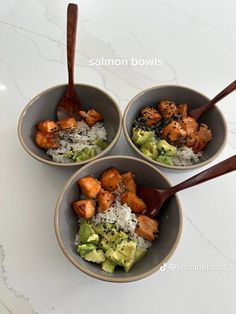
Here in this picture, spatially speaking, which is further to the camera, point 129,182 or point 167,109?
point 167,109

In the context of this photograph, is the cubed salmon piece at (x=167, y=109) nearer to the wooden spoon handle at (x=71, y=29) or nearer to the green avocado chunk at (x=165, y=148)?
the green avocado chunk at (x=165, y=148)

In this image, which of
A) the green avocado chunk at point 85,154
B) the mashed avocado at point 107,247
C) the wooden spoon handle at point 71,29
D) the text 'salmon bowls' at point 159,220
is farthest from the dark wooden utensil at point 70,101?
the mashed avocado at point 107,247

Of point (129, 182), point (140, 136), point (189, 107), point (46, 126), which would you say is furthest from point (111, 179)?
point (189, 107)

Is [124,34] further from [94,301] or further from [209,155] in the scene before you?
[94,301]

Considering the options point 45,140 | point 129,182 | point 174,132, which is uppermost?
point 174,132

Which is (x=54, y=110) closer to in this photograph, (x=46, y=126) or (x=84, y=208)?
(x=46, y=126)
